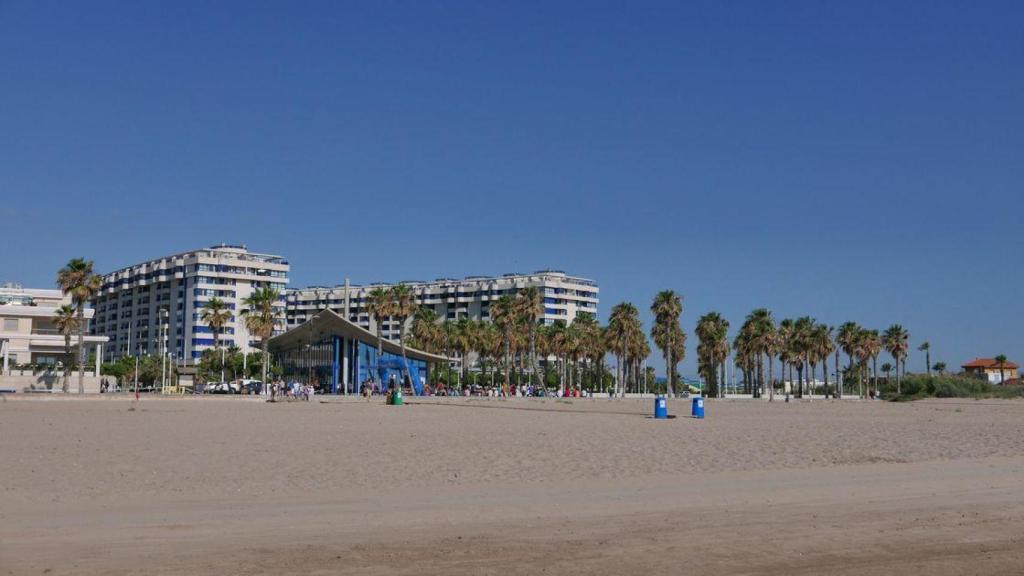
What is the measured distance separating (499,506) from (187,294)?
456 ft

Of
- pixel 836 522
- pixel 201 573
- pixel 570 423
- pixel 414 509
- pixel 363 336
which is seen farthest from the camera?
pixel 363 336

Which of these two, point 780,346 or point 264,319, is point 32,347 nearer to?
point 264,319

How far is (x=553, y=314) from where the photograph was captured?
168 metres

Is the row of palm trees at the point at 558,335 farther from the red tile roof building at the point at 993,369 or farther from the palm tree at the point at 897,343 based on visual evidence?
the red tile roof building at the point at 993,369

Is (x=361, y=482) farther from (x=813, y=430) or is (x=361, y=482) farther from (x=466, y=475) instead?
(x=813, y=430)

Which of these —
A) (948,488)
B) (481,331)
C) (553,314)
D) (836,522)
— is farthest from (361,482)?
(553,314)

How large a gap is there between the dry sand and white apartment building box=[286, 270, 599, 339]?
143479mm

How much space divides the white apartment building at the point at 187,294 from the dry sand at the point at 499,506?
120509 mm

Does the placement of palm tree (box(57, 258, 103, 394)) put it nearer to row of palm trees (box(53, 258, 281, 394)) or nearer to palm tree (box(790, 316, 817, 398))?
row of palm trees (box(53, 258, 281, 394))

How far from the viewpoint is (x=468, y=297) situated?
17275 cm

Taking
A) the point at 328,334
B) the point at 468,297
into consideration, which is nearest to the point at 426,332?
the point at 328,334

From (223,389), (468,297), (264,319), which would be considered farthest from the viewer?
(468,297)

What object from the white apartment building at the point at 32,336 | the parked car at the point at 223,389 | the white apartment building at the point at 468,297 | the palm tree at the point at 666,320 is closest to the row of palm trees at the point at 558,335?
the palm tree at the point at 666,320

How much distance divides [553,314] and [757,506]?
156 m
